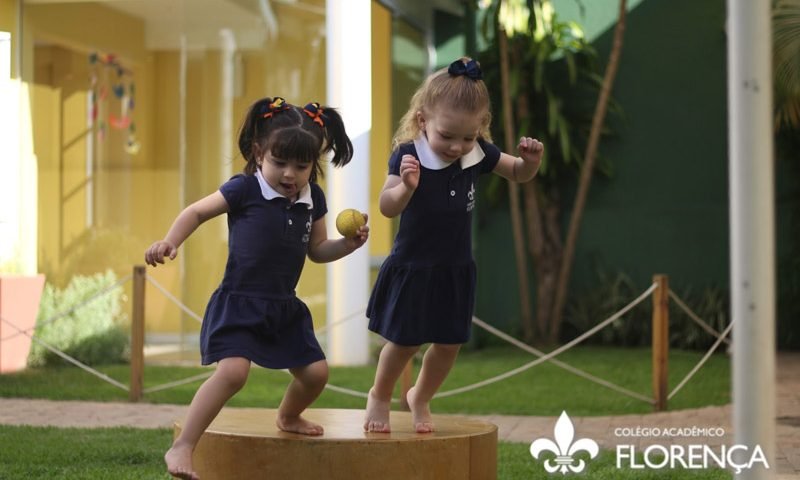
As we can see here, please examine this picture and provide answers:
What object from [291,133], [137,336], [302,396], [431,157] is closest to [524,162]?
[431,157]

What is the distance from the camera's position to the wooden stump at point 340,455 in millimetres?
3848

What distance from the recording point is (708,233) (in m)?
11.9

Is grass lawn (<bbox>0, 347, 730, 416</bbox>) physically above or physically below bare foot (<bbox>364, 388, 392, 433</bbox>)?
below

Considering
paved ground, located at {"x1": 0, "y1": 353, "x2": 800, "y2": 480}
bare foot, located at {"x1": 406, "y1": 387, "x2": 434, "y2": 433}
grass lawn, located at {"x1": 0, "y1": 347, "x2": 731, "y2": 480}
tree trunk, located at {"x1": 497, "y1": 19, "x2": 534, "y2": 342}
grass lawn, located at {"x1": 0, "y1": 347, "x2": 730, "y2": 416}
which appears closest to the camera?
bare foot, located at {"x1": 406, "y1": 387, "x2": 434, "y2": 433}

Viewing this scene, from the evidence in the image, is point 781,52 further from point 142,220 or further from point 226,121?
point 142,220

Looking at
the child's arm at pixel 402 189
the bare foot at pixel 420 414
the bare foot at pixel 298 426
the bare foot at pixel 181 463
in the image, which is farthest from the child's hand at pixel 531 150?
the bare foot at pixel 181 463

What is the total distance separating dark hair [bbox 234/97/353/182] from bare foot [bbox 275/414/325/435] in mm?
825

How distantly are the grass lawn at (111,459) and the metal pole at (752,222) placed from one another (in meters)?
2.32

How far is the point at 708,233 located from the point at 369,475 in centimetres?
866

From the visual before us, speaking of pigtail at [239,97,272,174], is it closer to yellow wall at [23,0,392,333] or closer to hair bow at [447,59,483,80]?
hair bow at [447,59,483,80]

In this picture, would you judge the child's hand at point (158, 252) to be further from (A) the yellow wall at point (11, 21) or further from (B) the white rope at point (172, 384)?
(A) the yellow wall at point (11, 21)

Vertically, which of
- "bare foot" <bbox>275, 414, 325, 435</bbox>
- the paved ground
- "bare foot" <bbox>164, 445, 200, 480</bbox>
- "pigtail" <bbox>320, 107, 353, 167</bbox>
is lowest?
the paved ground

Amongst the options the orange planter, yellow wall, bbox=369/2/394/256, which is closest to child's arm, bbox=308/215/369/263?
the orange planter

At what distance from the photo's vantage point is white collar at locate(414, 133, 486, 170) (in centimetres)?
408
